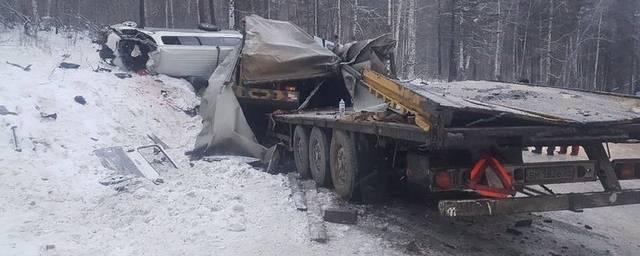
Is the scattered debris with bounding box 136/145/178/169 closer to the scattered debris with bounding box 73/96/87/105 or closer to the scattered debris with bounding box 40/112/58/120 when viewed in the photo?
the scattered debris with bounding box 40/112/58/120

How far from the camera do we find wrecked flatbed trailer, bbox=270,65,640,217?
4637 millimetres

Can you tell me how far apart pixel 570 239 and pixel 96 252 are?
4790mm

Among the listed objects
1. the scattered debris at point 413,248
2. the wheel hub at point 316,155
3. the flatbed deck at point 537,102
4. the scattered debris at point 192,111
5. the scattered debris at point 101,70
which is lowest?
the scattered debris at point 413,248

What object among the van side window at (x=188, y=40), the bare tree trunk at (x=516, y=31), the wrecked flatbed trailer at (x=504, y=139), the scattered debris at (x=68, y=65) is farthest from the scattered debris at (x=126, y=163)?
the bare tree trunk at (x=516, y=31)

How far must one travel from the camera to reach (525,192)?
211 inches

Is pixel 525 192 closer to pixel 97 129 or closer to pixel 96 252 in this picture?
pixel 96 252

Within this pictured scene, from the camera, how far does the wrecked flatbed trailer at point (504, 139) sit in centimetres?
464

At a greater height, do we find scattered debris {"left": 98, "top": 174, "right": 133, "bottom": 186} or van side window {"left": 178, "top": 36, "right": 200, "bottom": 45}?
van side window {"left": 178, "top": 36, "right": 200, "bottom": 45}

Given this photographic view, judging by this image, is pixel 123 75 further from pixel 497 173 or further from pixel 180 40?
pixel 497 173

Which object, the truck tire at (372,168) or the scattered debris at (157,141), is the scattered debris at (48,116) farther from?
the truck tire at (372,168)

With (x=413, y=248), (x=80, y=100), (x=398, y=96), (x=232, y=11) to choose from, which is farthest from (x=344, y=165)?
(x=232, y=11)

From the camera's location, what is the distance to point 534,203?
4762mm

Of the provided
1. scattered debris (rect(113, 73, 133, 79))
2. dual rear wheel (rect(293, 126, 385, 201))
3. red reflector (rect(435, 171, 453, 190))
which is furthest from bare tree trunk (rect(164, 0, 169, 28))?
red reflector (rect(435, 171, 453, 190))

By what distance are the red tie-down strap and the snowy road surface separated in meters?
0.85
